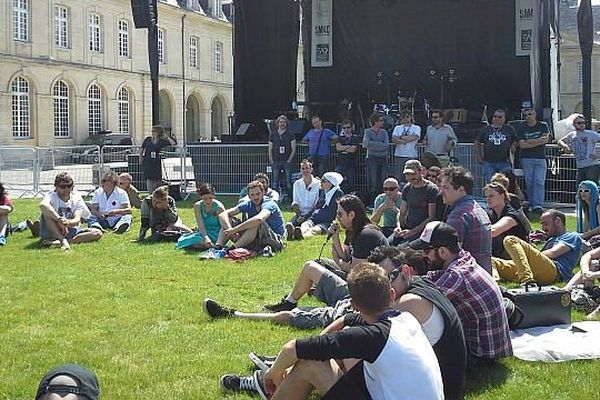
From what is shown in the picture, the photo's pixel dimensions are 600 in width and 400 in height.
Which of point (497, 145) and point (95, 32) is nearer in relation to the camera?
point (497, 145)

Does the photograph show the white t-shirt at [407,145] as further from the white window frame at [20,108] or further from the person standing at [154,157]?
the white window frame at [20,108]

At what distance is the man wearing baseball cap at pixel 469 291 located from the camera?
16.2 feet

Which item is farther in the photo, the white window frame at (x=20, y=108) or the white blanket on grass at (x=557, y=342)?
the white window frame at (x=20, y=108)

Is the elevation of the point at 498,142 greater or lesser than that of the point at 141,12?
lesser

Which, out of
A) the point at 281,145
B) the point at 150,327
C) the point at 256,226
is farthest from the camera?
the point at 281,145

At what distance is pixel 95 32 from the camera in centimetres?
4669

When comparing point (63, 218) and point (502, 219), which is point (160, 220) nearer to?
point (63, 218)

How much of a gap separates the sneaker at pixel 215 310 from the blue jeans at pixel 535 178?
879 cm

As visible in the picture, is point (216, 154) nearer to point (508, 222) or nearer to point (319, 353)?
point (508, 222)

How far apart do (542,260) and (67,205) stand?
6.85 metres

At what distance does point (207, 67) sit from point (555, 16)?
4049 centimetres

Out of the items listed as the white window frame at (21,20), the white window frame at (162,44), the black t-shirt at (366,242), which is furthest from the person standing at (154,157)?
the white window frame at (162,44)

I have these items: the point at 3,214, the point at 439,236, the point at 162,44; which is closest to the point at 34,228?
the point at 3,214

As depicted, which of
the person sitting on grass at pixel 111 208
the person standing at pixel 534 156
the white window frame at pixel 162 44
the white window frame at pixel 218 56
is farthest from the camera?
the white window frame at pixel 218 56
